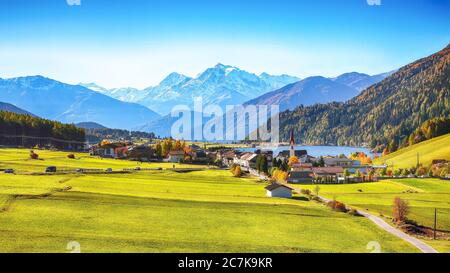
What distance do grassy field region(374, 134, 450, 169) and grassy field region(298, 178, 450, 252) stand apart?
3474 centimetres

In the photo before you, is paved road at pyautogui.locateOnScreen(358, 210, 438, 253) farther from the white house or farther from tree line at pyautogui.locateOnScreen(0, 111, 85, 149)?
tree line at pyautogui.locateOnScreen(0, 111, 85, 149)

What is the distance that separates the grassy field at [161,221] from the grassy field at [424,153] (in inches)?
3112

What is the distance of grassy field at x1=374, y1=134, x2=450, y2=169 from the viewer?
132375 mm

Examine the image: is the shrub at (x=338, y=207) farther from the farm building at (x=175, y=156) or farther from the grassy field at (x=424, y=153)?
the grassy field at (x=424, y=153)

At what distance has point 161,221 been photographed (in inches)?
1667

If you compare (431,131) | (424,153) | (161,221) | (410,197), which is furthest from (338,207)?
(431,131)

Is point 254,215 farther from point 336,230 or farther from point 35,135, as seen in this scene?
point 35,135

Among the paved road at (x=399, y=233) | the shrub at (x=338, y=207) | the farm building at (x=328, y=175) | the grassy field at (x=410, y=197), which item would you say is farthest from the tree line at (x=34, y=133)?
the paved road at (x=399, y=233)

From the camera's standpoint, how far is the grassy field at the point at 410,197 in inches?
2257

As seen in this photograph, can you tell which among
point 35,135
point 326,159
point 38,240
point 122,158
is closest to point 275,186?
point 38,240

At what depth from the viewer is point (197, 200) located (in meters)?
56.9

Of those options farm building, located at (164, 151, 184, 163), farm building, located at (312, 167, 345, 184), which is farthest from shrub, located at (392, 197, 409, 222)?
farm building, located at (164, 151, 184, 163)

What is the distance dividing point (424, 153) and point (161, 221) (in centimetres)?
12040
